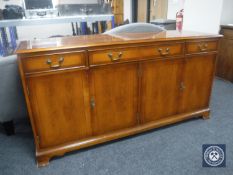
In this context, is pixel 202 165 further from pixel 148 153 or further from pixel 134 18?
pixel 134 18

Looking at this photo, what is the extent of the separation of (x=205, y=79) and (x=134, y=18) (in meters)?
5.45

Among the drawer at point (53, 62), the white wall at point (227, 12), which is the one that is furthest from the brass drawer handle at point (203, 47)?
the white wall at point (227, 12)

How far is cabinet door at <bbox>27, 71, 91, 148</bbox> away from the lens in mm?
1244

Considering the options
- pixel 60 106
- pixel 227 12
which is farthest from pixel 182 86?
pixel 227 12

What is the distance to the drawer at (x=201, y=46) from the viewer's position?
1586 mm

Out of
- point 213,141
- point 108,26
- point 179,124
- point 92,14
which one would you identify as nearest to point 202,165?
point 213,141

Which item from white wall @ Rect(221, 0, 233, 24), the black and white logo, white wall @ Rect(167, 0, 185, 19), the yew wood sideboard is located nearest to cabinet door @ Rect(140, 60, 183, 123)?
the yew wood sideboard

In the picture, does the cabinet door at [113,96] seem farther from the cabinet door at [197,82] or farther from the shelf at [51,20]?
the shelf at [51,20]

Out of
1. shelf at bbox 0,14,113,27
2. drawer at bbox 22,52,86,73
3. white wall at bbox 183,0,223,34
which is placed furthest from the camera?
white wall at bbox 183,0,223,34

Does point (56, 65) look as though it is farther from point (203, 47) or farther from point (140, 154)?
point (203, 47)

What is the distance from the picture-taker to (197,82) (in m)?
1.75

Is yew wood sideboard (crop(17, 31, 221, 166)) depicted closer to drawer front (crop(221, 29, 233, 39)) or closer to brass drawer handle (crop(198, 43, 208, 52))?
brass drawer handle (crop(198, 43, 208, 52))

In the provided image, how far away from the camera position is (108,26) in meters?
3.41

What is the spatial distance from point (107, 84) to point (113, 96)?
0.11m
